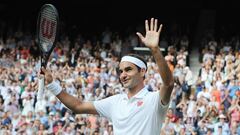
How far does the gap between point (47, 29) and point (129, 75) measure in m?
1.28

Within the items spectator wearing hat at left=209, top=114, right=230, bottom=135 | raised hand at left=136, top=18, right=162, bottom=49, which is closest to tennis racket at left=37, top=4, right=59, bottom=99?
raised hand at left=136, top=18, right=162, bottom=49

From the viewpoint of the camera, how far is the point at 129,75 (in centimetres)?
564

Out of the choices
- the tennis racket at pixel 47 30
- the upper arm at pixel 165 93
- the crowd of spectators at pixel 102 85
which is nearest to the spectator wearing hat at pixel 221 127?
the crowd of spectators at pixel 102 85

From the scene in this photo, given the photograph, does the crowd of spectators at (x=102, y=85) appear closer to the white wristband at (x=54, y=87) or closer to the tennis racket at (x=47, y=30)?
the tennis racket at (x=47, y=30)

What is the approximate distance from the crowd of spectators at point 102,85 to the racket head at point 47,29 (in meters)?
6.13

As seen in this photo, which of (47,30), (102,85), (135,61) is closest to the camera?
(135,61)

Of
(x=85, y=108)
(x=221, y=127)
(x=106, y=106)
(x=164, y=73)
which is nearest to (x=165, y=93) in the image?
(x=164, y=73)

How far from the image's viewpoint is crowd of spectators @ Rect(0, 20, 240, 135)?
14.8 metres

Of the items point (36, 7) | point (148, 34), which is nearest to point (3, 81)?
point (36, 7)

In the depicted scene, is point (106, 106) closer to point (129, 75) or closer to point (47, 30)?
point (129, 75)

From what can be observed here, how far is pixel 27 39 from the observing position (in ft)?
71.5

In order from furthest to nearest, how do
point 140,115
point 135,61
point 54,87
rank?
point 54,87, point 135,61, point 140,115

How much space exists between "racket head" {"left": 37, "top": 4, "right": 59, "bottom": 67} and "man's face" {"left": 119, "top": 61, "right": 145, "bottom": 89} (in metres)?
0.95

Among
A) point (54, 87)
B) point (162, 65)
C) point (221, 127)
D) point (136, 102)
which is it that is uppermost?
point (162, 65)
